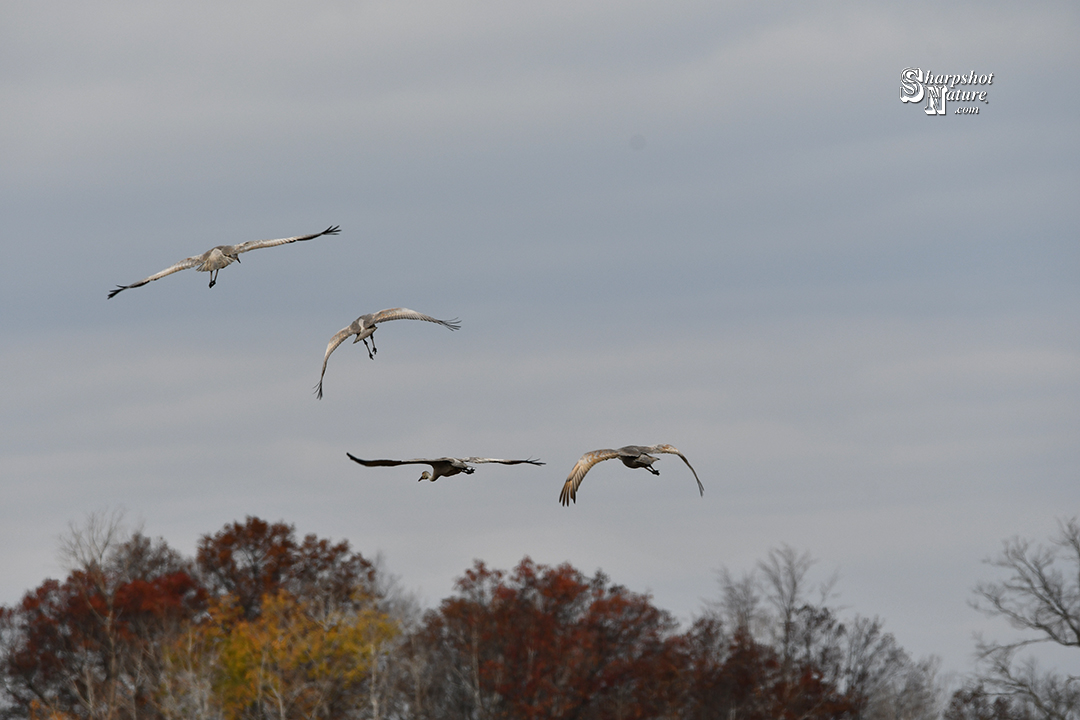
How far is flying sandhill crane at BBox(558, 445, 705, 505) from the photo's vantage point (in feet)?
77.7

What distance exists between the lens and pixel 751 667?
7450 cm

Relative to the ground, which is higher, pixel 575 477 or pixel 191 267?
pixel 191 267

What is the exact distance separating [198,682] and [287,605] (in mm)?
6941

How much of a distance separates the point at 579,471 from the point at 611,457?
109cm

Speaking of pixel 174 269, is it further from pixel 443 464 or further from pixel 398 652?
pixel 398 652

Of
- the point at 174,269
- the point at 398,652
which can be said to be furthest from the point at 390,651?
the point at 174,269

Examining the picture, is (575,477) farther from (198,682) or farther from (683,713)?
(683,713)

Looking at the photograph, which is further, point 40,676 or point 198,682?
point 40,676

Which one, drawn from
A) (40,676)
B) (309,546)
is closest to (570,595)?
(309,546)

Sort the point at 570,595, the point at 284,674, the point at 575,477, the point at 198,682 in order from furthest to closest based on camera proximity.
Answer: the point at 570,595 → the point at 284,674 → the point at 198,682 → the point at 575,477

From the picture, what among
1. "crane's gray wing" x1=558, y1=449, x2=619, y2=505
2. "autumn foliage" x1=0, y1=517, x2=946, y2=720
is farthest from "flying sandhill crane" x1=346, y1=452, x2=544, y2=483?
"autumn foliage" x1=0, y1=517, x2=946, y2=720

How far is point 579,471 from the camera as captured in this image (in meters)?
24.5

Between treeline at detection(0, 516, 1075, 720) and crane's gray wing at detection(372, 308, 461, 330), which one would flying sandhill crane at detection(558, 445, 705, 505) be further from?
treeline at detection(0, 516, 1075, 720)

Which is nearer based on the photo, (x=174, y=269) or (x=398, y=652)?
(x=174, y=269)
